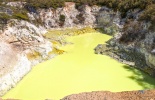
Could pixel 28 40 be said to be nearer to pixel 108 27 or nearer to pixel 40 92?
pixel 40 92

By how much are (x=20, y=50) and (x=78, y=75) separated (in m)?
9.23

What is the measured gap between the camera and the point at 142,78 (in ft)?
91.8

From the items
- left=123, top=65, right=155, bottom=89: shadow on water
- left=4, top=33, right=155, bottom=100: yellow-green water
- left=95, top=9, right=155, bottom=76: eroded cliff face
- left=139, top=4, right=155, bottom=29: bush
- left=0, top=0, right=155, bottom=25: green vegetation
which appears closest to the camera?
left=4, top=33, right=155, bottom=100: yellow-green water

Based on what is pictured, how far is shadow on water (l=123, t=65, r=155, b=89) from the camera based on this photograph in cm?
2625

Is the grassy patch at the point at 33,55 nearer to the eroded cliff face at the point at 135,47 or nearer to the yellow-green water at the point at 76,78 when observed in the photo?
the yellow-green water at the point at 76,78

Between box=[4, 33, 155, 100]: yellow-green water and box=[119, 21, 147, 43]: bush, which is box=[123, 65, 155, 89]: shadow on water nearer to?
box=[4, 33, 155, 100]: yellow-green water

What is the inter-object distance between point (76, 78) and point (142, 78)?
→ 7.03m

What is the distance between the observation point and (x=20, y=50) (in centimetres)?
3397

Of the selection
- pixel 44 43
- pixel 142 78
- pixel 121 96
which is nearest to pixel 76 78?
pixel 142 78

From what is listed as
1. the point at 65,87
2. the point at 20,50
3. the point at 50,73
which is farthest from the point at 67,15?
the point at 65,87

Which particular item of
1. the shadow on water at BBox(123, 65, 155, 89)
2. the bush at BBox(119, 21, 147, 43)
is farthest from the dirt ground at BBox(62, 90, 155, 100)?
the bush at BBox(119, 21, 147, 43)

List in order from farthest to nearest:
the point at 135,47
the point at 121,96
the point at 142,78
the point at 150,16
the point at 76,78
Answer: the point at 150,16, the point at 135,47, the point at 76,78, the point at 142,78, the point at 121,96

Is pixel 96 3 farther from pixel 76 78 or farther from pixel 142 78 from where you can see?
pixel 142 78

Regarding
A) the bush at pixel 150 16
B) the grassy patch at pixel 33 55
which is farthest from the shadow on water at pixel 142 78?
the grassy patch at pixel 33 55
